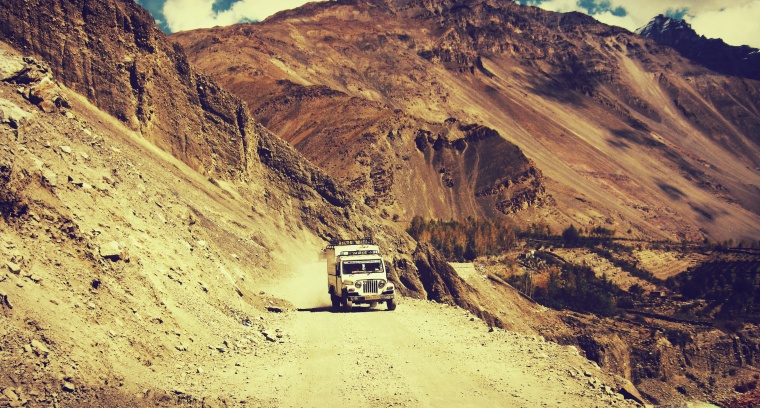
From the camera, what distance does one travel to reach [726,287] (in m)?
82.8

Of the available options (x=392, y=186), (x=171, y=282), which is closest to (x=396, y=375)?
(x=171, y=282)

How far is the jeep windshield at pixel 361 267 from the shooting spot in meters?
29.4

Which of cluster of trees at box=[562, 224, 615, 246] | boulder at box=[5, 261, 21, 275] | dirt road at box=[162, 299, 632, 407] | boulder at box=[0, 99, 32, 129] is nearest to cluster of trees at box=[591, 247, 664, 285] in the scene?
cluster of trees at box=[562, 224, 615, 246]

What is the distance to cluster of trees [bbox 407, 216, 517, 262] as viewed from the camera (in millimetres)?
95312

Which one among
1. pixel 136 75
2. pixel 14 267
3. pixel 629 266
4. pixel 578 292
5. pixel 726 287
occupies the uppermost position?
pixel 136 75

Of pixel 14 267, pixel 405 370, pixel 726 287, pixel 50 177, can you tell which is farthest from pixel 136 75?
pixel 726 287

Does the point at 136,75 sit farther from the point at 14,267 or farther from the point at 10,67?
the point at 14,267

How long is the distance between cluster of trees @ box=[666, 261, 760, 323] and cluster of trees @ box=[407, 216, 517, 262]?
79.3 feet

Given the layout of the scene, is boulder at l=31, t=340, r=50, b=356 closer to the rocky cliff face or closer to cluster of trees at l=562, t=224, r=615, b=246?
the rocky cliff face

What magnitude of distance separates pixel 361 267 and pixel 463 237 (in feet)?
249

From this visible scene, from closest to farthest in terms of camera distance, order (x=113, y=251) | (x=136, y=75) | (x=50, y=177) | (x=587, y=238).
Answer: (x=113, y=251), (x=50, y=177), (x=136, y=75), (x=587, y=238)

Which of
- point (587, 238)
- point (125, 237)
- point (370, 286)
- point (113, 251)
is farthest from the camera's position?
point (587, 238)

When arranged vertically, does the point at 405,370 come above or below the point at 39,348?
below

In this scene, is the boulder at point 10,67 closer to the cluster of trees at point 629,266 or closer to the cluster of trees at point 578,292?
the cluster of trees at point 578,292
